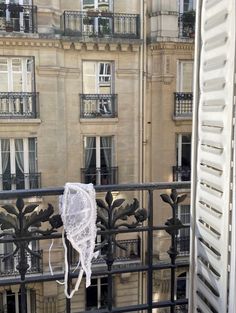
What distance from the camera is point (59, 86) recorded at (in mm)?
6355

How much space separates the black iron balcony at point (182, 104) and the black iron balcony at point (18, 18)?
2516 millimetres

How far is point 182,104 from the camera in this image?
6.89 metres

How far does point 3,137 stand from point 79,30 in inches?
78.5

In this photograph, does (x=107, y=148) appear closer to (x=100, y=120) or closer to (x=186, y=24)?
(x=100, y=120)

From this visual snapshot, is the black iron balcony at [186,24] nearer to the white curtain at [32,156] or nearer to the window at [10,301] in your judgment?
the white curtain at [32,156]

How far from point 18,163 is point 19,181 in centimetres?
28

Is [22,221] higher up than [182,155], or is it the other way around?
[22,221]

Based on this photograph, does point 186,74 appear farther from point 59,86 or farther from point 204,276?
point 204,276

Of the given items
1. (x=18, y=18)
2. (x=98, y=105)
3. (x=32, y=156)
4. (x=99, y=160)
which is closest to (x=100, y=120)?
(x=98, y=105)

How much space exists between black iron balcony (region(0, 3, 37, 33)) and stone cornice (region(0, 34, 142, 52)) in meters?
0.17

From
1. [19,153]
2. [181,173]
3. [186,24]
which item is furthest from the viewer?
[181,173]

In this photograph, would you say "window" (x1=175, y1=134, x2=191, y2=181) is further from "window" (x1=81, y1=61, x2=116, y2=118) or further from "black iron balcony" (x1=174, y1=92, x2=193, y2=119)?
"window" (x1=81, y1=61, x2=116, y2=118)

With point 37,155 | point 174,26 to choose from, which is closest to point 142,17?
point 174,26

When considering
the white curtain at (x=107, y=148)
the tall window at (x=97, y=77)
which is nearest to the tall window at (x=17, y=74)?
the tall window at (x=97, y=77)
